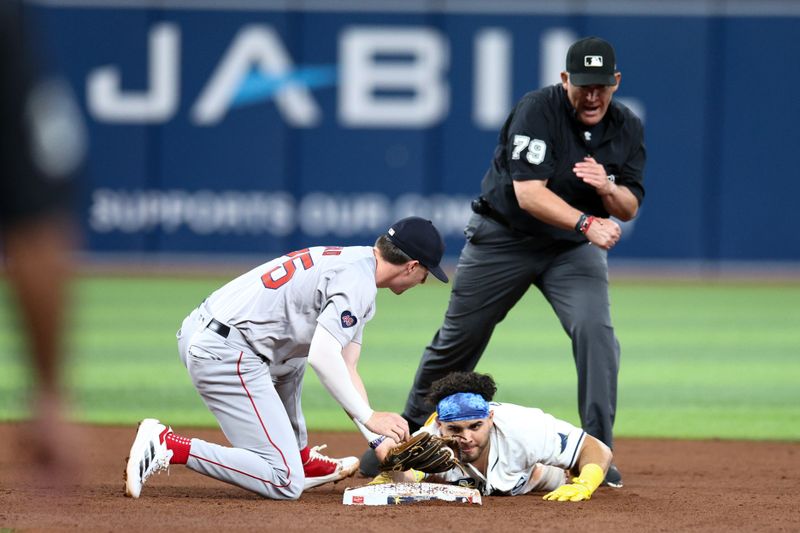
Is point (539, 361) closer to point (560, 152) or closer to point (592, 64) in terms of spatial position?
point (560, 152)

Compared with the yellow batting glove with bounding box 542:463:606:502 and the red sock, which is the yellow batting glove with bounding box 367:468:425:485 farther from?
the red sock

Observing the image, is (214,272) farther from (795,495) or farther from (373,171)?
(795,495)

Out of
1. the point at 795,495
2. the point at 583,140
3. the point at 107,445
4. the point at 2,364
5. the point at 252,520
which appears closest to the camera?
the point at 252,520

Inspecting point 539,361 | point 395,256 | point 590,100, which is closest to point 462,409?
point 395,256

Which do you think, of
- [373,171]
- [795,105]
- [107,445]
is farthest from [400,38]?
[107,445]

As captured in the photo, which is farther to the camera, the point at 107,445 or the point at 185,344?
the point at 107,445

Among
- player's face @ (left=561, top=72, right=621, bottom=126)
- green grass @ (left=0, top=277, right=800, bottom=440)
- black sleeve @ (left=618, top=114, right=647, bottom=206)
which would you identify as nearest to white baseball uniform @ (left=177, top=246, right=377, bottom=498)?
green grass @ (left=0, top=277, right=800, bottom=440)

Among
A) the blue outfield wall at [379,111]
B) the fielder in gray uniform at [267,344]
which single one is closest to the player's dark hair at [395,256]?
the fielder in gray uniform at [267,344]
